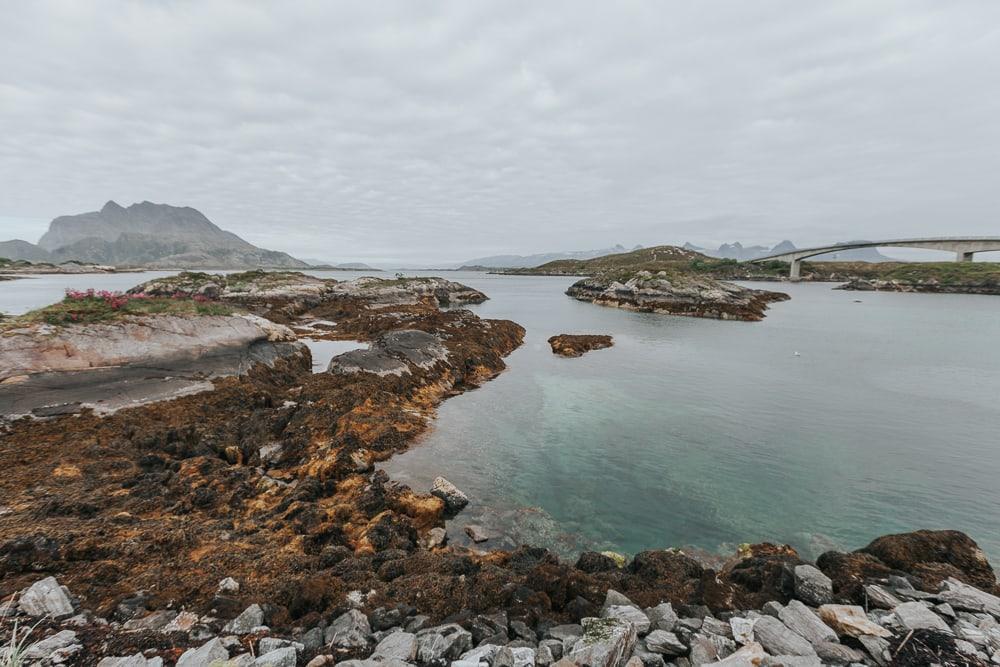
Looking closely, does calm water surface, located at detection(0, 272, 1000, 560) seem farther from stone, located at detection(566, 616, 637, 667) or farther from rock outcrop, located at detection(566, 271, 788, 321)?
rock outcrop, located at detection(566, 271, 788, 321)

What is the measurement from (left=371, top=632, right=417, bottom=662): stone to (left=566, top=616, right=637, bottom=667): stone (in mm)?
2035

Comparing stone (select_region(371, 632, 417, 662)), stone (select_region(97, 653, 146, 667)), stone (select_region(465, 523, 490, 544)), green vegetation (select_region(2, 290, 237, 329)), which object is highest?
green vegetation (select_region(2, 290, 237, 329))

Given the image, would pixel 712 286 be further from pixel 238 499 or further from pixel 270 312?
pixel 238 499

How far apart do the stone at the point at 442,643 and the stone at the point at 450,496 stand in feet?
18.8

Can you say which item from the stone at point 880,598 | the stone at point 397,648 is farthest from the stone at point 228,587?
the stone at point 880,598

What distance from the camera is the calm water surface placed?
10742 millimetres

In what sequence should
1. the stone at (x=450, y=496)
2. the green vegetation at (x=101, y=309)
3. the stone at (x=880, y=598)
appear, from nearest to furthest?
the stone at (x=880, y=598) < the stone at (x=450, y=496) < the green vegetation at (x=101, y=309)

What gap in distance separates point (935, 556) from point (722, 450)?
6955mm

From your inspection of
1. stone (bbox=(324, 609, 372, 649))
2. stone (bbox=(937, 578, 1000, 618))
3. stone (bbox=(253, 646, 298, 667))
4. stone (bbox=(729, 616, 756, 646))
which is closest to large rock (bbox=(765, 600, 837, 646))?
stone (bbox=(729, 616, 756, 646))

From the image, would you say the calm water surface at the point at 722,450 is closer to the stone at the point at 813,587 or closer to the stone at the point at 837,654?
the stone at the point at 813,587

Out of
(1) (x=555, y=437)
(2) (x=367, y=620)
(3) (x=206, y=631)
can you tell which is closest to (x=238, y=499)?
(3) (x=206, y=631)

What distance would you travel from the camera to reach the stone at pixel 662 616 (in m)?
5.65

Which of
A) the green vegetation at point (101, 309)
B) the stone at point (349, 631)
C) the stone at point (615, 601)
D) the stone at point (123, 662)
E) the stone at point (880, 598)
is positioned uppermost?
the green vegetation at point (101, 309)

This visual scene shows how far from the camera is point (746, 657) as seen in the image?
4.84 m
